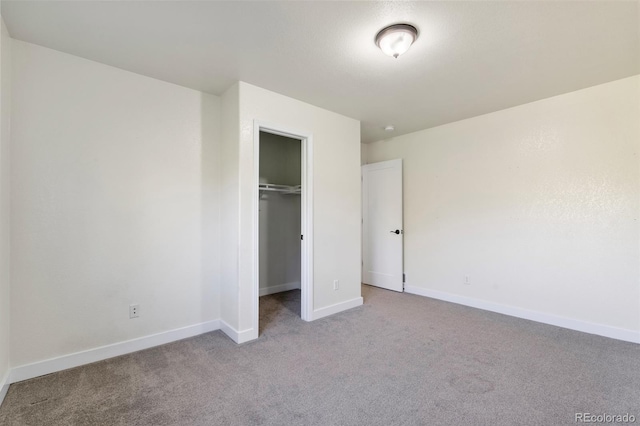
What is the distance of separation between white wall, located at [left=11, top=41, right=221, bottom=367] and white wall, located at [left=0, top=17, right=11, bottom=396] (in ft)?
0.21

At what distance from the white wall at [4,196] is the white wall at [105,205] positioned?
6 centimetres

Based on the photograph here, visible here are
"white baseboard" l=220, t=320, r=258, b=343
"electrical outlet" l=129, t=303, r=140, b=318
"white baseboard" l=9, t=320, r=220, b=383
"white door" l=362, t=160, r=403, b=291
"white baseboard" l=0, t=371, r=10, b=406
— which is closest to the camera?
"white baseboard" l=0, t=371, r=10, b=406

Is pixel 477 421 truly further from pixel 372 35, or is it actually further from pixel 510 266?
pixel 372 35

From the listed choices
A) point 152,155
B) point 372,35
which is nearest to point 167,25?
point 152,155

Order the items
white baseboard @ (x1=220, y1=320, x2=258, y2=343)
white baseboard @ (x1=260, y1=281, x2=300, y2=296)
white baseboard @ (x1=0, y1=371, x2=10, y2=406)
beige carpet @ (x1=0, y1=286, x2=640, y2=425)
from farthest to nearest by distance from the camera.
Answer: white baseboard @ (x1=260, y1=281, x2=300, y2=296) → white baseboard @ (x1=220, y1=320, x2=258, y2=343) → white baseboard @ (x1=0, y1=371, x2=10, y2=406) → beige carpet @ (x1=0, y1=286, x2=640, y2=425)

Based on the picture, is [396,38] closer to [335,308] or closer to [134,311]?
[335,308]

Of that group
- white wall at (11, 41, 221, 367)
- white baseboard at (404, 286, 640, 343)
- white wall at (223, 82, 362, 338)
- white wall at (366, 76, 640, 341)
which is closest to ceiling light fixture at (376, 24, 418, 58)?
white wall at (223, 82, 362, 338)

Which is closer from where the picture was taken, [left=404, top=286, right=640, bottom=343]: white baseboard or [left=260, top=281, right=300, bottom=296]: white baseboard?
[left=404, top=286, right=640, bottom=343]: white baseboard

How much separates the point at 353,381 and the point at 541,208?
2821mm

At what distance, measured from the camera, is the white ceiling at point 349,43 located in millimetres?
1809

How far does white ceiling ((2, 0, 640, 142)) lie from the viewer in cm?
181

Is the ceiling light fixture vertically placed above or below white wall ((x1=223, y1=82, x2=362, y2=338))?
above

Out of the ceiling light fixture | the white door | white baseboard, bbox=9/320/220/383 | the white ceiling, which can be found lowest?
white baseboard, bbox=9/320/220/383

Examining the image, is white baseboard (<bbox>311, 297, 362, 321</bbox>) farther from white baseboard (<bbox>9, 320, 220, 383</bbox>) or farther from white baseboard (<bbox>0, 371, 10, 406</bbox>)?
white baseboard (<bbox>0, 371, 10, 406</bbox>)
